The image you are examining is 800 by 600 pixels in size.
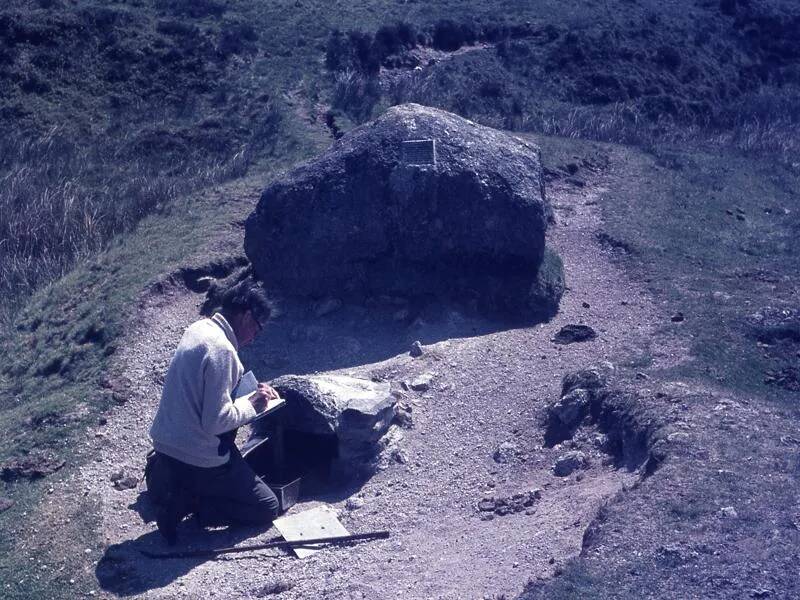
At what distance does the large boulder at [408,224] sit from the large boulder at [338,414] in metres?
2.29

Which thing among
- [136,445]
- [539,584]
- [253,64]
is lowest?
[136,445]

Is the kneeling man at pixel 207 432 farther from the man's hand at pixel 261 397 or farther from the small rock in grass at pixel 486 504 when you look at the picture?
the small rock in grass at pixel 486 504

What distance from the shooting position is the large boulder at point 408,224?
987 cm

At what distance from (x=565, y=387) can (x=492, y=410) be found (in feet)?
2.10

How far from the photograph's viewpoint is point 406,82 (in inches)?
777

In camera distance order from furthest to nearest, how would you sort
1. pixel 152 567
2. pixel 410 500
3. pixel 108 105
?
pixel 108 105 → pixel 410 500 → pixel 152 567

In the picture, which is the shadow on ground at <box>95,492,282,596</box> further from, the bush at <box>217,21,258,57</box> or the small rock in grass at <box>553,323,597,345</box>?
the bush at <box>217,21,258,57</box>

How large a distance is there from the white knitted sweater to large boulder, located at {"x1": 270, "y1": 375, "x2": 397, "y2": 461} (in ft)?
2.81

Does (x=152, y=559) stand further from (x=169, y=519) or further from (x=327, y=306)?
(x=327, y=306)

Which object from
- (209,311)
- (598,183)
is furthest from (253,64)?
(209,311)

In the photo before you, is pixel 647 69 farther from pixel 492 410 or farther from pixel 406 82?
pixel 492 410

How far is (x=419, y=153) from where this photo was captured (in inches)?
390

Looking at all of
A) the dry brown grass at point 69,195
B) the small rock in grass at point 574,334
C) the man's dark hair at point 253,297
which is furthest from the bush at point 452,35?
the small rock in grass at point 574,334

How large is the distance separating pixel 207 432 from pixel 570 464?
2.60 meters
